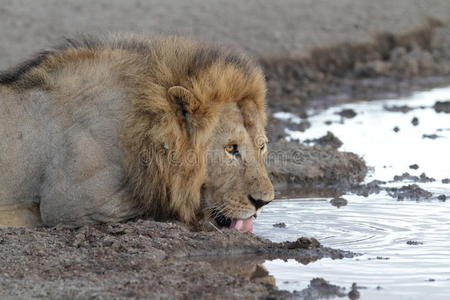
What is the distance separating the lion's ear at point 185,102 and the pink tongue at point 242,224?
1.91ft

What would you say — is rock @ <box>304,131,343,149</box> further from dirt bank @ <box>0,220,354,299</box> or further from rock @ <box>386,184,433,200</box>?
dirt bank @ <box>0,220,354,299</box>

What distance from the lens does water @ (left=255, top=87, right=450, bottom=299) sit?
17.0ft

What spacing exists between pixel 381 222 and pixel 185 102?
5.21 ft

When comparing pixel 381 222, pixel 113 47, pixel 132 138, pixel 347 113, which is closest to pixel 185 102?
pixel 132 138

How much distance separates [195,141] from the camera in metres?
5.91

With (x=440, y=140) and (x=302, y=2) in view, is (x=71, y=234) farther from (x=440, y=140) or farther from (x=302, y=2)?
(x=302, y=2)

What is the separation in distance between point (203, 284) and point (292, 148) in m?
3.59

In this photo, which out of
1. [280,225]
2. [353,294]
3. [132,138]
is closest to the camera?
[353,294]

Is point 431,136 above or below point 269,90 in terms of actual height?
below

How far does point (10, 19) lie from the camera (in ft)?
40.6

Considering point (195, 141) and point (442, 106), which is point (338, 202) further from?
point (442, 106)

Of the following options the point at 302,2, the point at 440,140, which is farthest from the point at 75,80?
the point at 302,2

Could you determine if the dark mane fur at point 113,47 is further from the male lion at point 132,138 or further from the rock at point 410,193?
the rock at point 410,193

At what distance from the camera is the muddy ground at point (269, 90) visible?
16.1 ft
